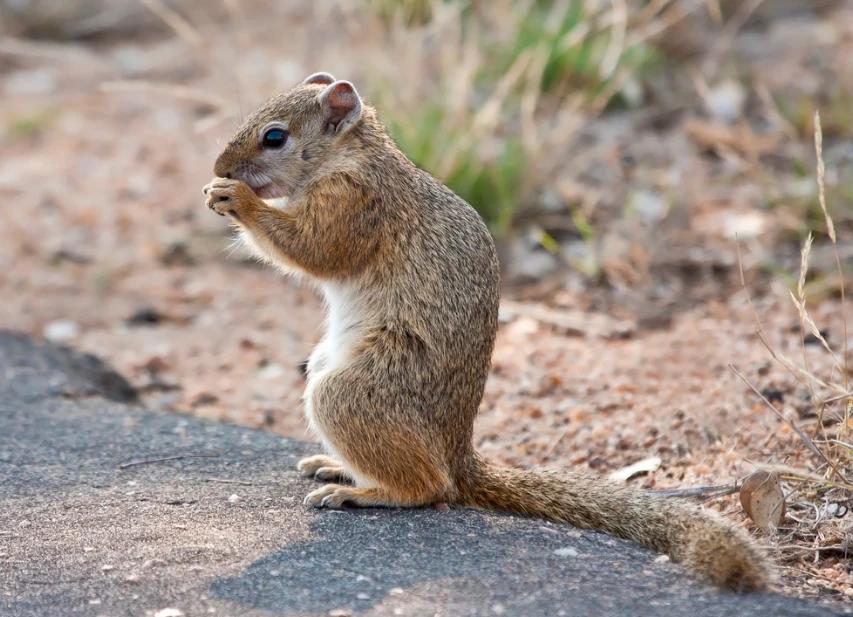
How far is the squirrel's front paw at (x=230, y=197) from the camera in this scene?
4.65m

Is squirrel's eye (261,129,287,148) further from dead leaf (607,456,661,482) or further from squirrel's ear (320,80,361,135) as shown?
dead leaf (607,456,661,482)

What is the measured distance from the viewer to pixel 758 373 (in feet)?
19.0

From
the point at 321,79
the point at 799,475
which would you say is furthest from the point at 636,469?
the point at 321,79

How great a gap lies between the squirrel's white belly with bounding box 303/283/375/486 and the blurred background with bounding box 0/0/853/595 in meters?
1.22

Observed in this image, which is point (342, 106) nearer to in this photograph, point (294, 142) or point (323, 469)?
point (294, 142)

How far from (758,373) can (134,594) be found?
331cm

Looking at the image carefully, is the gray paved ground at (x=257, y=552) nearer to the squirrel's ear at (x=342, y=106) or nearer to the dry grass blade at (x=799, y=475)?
the dry grass blade at (x=799, y=475)

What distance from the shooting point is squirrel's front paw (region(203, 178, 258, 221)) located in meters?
4.65

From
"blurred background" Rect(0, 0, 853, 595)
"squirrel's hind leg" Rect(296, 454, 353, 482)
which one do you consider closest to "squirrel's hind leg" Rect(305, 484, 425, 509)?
"squirrel's hind leg" Rect(296, 454, 353, 482)

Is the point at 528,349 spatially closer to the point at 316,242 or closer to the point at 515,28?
the point at 316,242

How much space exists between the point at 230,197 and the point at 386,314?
2.51ft

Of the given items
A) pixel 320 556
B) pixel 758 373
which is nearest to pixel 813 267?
pixel 758 373

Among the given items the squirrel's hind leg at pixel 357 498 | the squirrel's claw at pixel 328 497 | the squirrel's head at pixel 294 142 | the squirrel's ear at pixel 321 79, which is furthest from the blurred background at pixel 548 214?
the squirrel's head at pixel 294 142

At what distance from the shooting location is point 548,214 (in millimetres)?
8281
